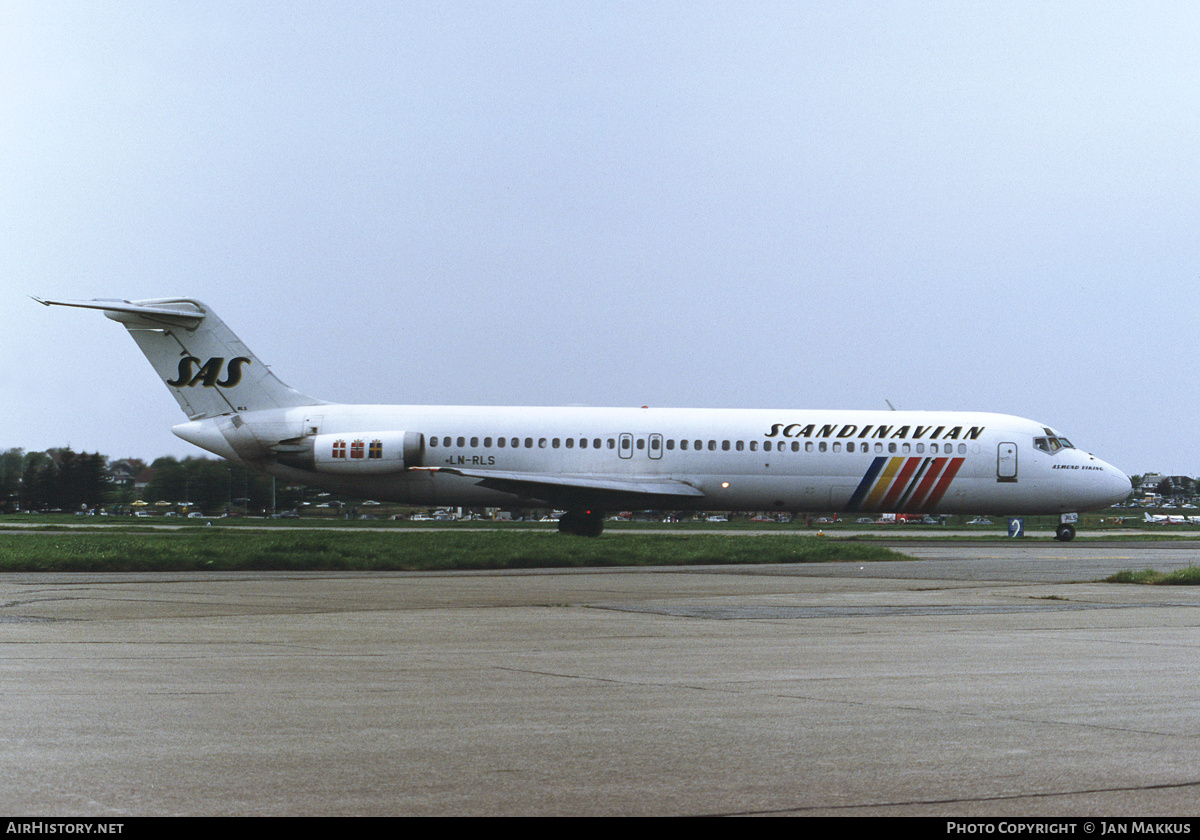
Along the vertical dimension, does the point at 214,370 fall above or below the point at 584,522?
above

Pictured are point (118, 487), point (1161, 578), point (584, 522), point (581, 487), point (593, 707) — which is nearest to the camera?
point (593, 707)

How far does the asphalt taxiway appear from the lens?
507 cm

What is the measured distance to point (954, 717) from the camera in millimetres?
6930

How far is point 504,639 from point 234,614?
3355mm

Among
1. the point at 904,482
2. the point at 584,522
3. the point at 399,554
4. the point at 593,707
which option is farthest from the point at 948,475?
the point at 593,707

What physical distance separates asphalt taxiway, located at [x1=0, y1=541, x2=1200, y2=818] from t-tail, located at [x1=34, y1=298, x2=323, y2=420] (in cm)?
2346

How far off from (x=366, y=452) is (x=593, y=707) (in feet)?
96.6

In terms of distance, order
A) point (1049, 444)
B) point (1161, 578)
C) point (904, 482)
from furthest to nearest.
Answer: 1. point (1049, 444)
2. point (904, 482)
3. point (1161, 578)

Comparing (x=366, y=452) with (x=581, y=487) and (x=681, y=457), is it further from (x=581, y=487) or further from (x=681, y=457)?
(x=681, y=457)

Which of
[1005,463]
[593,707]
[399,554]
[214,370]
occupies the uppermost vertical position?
[214,370]

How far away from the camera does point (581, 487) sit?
34750mm

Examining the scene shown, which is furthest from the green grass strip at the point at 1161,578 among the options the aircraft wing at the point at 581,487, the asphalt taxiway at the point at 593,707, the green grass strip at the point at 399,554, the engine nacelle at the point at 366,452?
the engine nacelle at the point at 366,452

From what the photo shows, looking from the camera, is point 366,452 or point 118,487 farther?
point 118,487
